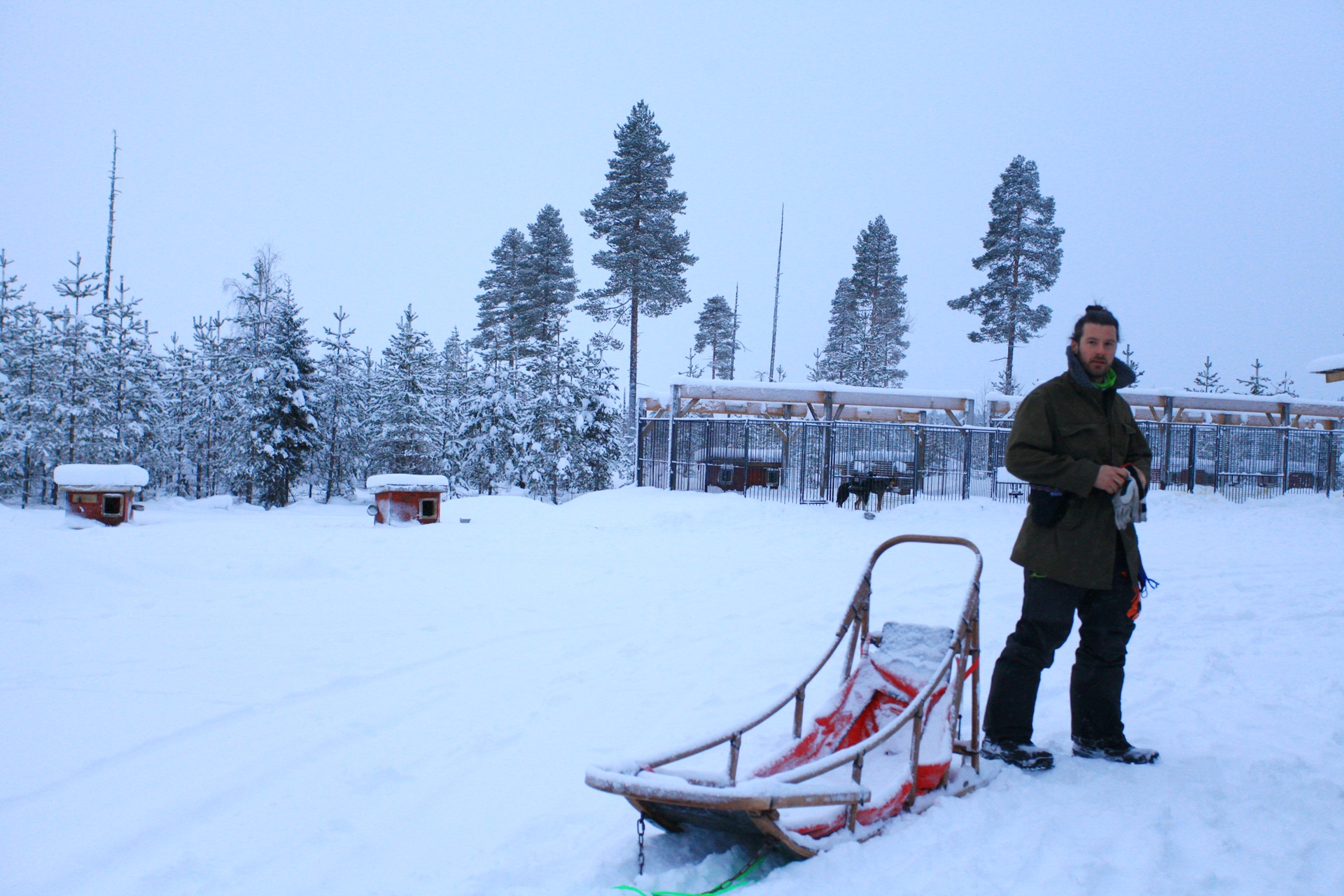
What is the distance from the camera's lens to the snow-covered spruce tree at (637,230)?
1098 inches

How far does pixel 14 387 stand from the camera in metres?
28.4

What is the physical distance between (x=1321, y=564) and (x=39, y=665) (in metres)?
13.7

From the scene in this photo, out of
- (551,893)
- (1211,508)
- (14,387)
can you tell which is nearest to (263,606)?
(551,893)

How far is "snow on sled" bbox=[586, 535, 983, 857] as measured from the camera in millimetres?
2377

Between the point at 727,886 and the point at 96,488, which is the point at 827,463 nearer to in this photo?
the point at 727,886

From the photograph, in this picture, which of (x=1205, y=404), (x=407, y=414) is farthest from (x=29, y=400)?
(x=1205, y=404)

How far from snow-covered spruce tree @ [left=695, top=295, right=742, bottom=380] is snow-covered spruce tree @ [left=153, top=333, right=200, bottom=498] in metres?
30.2

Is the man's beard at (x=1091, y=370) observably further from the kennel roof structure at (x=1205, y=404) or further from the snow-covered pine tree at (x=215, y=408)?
the snow-covered pine tree at (x=215, y=408)

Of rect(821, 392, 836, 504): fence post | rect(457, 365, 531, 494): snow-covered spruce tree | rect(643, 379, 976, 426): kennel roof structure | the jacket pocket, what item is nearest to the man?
the jacket pocket

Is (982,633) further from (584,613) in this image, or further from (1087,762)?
(584,613)

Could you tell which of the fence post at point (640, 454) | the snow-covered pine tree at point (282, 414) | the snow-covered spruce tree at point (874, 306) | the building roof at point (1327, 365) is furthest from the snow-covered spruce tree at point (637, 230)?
the building roof at point (1327, 365)

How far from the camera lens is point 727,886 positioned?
98.0 inches

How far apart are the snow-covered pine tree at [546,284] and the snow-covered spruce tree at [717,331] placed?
1625 cm

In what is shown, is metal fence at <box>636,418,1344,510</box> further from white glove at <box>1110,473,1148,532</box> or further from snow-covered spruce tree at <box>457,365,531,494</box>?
snow-covered spruce tree at <box>457,365,531,494</box>
